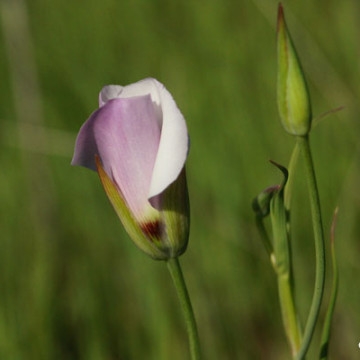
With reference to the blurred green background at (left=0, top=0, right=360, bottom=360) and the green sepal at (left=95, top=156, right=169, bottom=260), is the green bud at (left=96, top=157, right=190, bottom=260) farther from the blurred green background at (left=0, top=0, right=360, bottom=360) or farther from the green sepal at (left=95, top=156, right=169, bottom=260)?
the blurred green background at (left=0, top=0, right=360, bottom=360)

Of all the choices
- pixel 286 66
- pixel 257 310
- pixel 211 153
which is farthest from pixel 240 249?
pixel 286 66

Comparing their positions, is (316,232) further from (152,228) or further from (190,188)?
(190,188)

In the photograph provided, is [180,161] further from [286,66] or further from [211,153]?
[211,153]

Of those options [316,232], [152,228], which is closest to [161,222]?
[152,228]

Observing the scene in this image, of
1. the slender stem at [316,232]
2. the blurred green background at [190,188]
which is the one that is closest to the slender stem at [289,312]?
the slender stem at [316,232]

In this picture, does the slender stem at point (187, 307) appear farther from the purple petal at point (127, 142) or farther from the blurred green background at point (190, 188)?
the blurred green background at point (190, 188)

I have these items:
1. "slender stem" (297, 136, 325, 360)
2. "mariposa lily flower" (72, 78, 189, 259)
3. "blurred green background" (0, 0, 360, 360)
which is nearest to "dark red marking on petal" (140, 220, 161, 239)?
"mariposa lily flower" (72, 78, 189, 259)

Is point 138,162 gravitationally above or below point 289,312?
above
